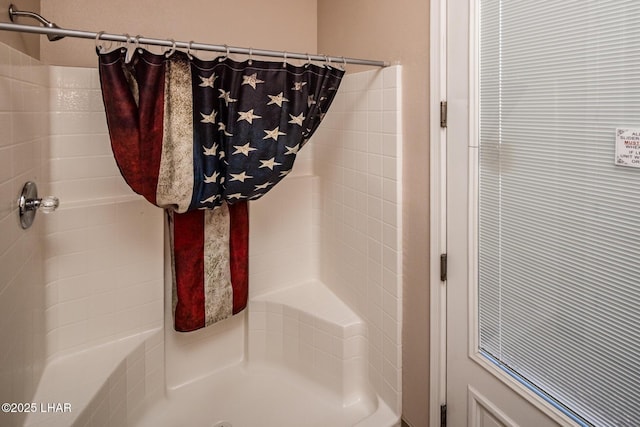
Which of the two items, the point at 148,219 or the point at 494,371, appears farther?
Answer: the point at 148,219

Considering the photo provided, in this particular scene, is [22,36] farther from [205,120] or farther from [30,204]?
[205,120]

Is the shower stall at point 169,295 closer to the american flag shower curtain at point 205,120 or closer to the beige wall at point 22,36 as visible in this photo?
the beige wall at point 22,36

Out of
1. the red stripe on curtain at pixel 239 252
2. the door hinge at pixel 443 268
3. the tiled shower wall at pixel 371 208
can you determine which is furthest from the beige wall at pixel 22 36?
the door hinge at pixel 443 268

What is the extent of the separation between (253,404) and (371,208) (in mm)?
1194

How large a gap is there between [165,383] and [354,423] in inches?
39.0

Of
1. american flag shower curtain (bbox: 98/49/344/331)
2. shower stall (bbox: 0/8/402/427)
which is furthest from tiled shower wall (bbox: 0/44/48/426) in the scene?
american flag shower curtain (bbox: 98/49/344/331)

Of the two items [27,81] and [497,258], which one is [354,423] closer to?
[497,258]

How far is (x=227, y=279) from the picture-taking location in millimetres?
1898

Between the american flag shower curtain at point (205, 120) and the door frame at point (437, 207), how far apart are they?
40 cm

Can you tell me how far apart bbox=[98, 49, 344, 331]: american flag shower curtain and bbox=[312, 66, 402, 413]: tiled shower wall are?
0.91ft

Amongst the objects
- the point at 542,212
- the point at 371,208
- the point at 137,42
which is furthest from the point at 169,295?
the point at 542,212

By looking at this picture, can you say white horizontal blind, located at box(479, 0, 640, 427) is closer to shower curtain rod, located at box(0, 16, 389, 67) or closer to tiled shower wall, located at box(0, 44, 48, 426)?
shower curtain rod, located at box(0, 16, 389, 67)

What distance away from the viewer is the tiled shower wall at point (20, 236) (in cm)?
111

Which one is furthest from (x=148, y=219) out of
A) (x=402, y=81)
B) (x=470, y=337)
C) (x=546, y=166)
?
(x=546, y=166)
